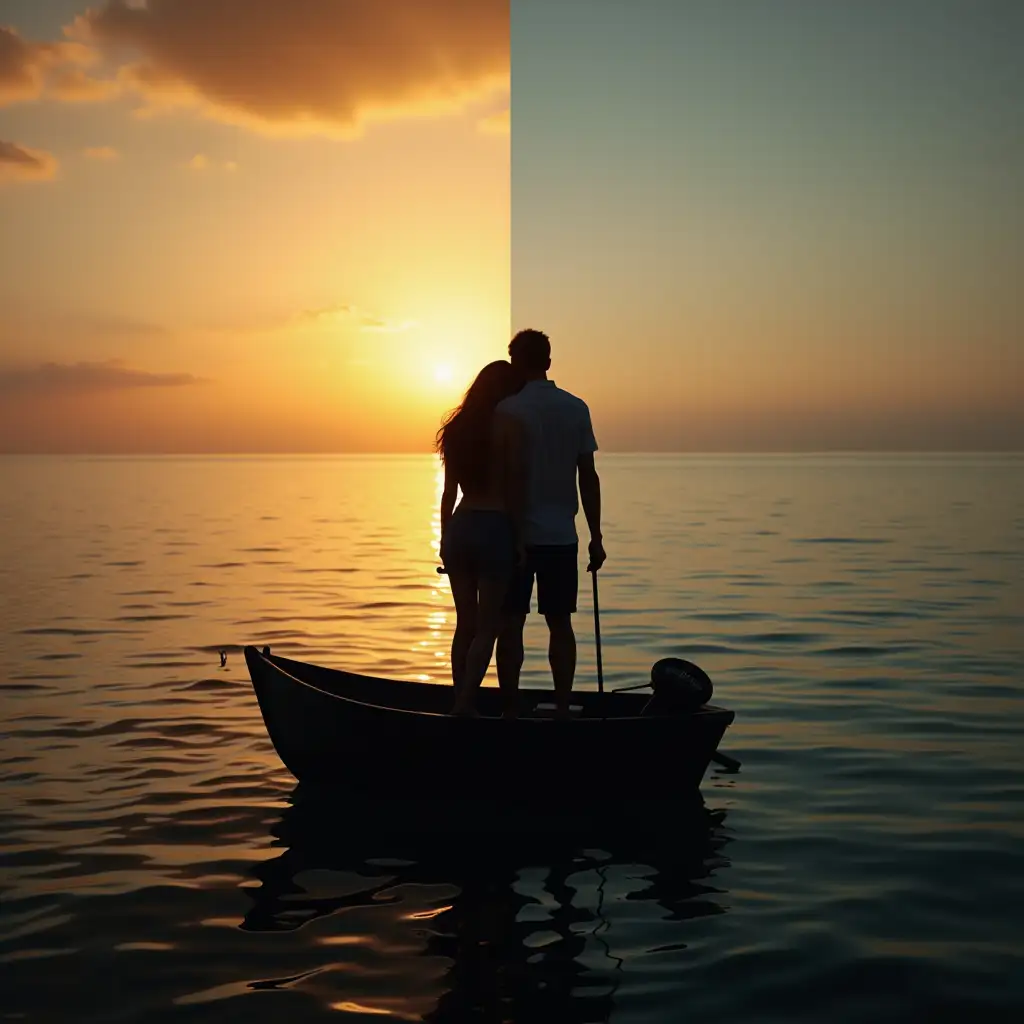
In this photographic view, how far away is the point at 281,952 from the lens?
611 cm

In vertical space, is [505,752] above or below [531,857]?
above

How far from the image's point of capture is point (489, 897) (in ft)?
22.8

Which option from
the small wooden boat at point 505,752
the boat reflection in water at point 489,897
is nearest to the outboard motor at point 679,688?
the small wooden boat at point 505,752

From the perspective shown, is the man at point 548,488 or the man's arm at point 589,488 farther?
the man's arm at point 589,488

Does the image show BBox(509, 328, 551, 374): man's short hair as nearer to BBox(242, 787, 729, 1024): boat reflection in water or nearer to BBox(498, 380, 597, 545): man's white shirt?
BBox(498, 380, 597, 545): man's white shirt

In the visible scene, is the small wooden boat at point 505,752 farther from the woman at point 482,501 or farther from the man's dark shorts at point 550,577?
the man's dark shorts at point 550,577

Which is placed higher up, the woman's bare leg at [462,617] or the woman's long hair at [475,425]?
the woman's long hair at [475,425]

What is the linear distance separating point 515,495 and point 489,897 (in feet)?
8.77

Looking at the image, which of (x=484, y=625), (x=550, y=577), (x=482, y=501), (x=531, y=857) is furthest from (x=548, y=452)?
(x=531, y=857)

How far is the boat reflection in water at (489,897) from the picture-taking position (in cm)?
565

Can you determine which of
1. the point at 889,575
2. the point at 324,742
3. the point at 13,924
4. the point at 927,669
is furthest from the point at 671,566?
the point at 13,924

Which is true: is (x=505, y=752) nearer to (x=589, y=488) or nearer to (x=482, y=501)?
(x=482, y=501)

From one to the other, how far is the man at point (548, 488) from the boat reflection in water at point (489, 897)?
120 centimetres

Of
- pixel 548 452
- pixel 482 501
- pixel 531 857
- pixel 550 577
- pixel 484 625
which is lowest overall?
pixel 531 857
